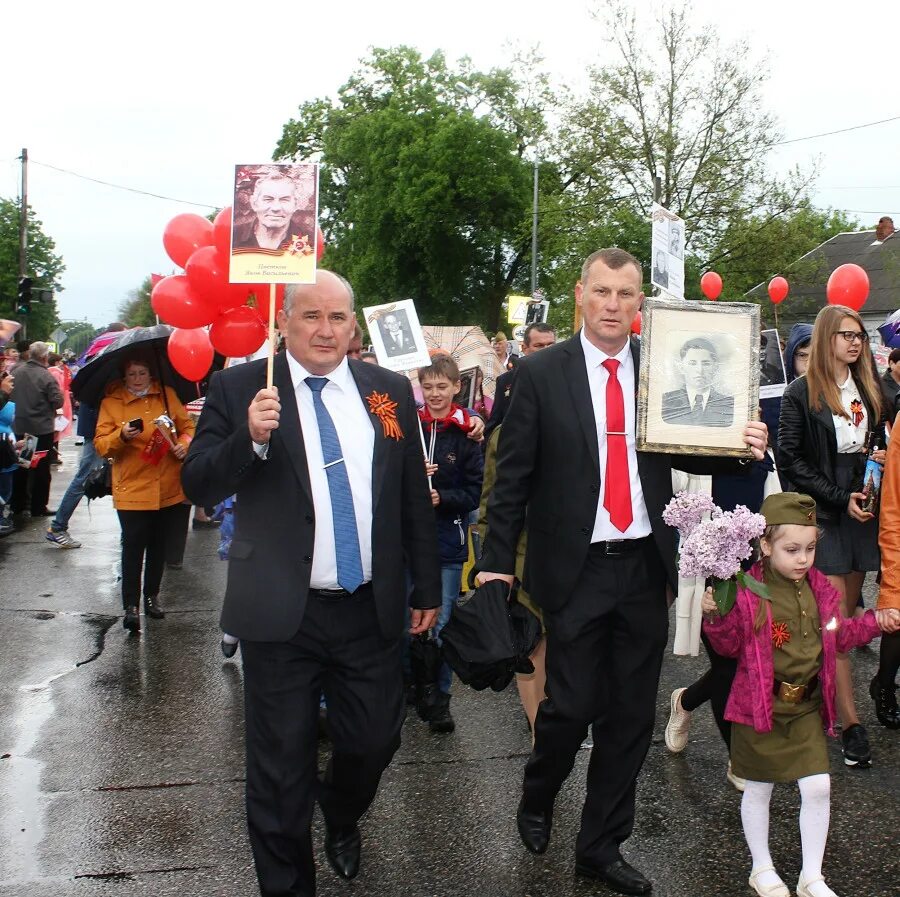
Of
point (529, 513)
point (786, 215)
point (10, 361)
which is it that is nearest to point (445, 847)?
point (529, 513)

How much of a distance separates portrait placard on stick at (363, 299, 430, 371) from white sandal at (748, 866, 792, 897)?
168 inches

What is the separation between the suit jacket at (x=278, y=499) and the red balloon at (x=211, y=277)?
94.3 inches

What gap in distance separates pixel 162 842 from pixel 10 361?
500 inches

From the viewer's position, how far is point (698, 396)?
3.96 m

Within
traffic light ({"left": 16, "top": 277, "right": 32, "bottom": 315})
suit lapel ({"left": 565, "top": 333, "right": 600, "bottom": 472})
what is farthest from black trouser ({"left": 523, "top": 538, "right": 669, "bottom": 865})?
traffic light ({"left": 16, "top": 277, "right": 32, "bottom": 315})

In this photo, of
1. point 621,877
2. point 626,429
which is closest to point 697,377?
point 626,429

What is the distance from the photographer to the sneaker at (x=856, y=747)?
5.22m

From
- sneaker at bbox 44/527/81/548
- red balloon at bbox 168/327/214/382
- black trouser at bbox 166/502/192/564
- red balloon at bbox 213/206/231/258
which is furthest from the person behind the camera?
sneaker at bbox 44/527/81/548

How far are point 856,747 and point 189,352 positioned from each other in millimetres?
4856

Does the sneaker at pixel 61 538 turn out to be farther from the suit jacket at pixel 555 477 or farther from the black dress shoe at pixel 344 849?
the suit jacket at pixel 555 477

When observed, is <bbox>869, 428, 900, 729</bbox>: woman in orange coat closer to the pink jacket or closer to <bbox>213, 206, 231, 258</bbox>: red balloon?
the pink jacket

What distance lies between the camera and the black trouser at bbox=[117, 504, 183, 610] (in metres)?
8.05

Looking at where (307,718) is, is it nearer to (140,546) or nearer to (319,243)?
(319,243)

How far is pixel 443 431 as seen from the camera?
6.36 m
